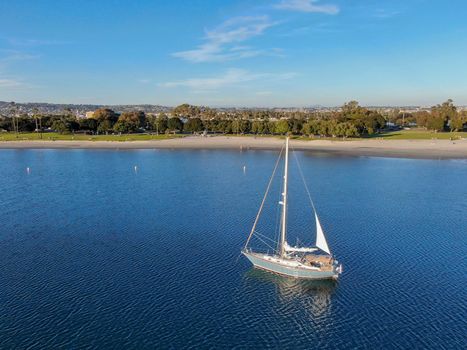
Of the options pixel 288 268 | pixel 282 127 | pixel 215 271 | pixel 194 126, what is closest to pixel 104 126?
pixel 194 126

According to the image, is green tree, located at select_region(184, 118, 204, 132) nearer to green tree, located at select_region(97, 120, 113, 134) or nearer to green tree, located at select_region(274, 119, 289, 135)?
green tree, located at select_region(97, 120, 113, 134)

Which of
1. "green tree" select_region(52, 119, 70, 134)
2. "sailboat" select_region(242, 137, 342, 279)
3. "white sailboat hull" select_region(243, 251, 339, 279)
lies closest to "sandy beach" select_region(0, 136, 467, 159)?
"green tree" select_region(52, 119, 70, 134)

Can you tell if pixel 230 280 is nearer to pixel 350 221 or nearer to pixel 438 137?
pixel 350 221

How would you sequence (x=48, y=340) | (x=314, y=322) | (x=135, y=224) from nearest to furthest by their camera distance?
(x=48, y=340), (x=314, y=322), (x=135, y=224)

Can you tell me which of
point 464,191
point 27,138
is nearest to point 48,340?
point 464,191

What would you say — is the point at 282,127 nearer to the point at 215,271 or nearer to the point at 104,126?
the point at 104,126

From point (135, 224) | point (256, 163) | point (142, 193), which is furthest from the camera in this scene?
point (256, 163)
